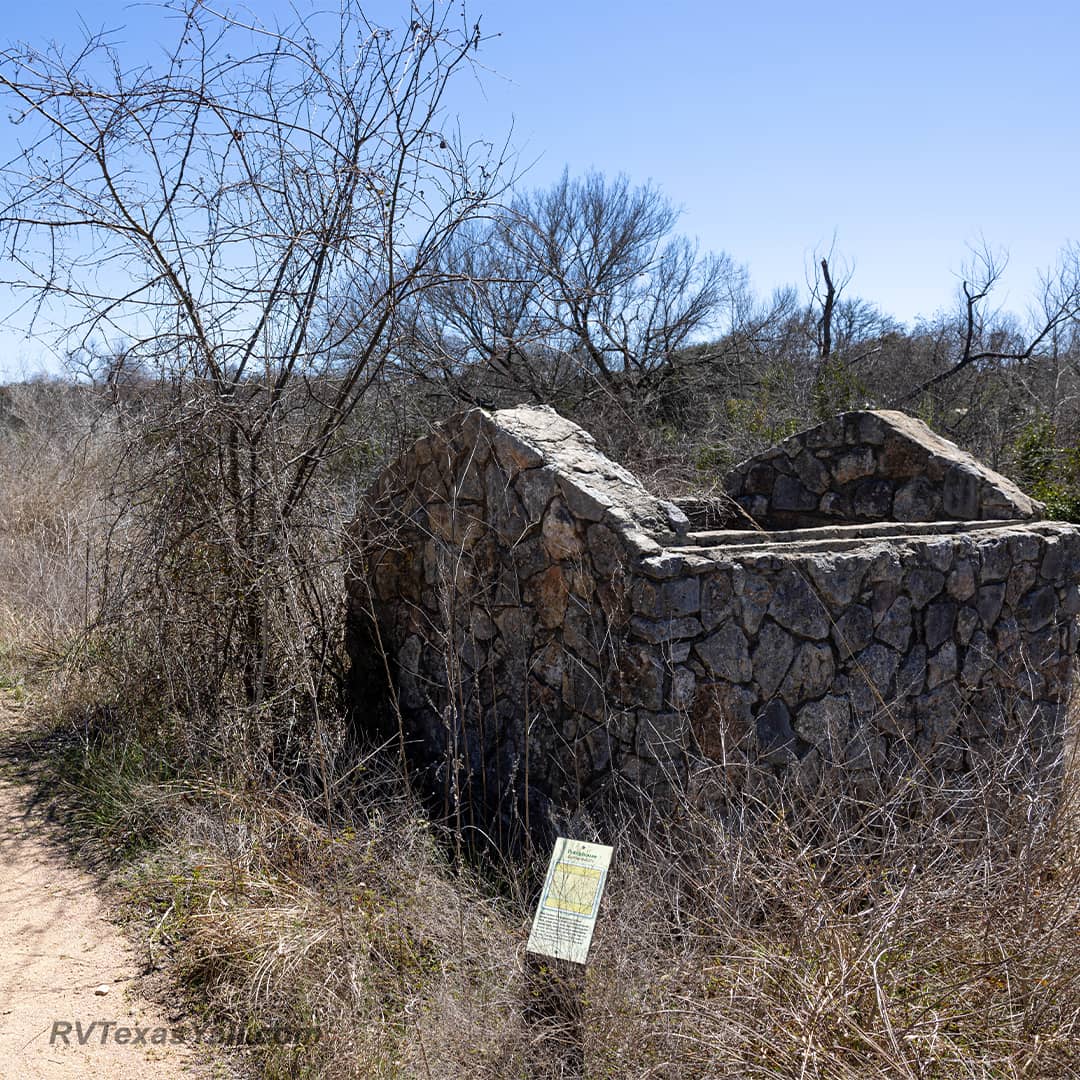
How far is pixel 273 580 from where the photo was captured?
5.68 meters

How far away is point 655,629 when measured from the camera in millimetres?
4719

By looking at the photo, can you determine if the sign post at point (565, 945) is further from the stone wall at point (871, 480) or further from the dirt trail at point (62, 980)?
the stone wall at point (871, 480)

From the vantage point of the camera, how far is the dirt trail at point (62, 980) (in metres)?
3.52

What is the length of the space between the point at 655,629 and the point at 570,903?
177 cm

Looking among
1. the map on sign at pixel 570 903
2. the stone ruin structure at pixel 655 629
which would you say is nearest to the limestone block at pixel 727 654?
the stone ruin structure at pixel 655 629

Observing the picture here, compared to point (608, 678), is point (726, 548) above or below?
above

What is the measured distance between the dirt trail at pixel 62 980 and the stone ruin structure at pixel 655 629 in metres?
1.47

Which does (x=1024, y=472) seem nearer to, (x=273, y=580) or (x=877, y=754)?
(x=877, y=754)

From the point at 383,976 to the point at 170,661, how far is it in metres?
2.53

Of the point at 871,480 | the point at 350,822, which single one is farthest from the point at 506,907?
the point at 871,480

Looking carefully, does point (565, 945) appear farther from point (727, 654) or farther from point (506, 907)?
point (727, 654)

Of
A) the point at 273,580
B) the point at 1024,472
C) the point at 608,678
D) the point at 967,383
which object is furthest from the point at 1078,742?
the point at 967,383

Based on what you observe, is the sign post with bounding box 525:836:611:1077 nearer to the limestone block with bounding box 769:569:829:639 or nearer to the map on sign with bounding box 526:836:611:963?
the map on sign with bounding box 526:836:611:963

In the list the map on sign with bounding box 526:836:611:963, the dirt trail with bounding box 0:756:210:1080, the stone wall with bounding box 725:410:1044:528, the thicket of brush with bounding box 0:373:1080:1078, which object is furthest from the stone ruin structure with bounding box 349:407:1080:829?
the dirt trail with bounding box 0:756:210:1080
